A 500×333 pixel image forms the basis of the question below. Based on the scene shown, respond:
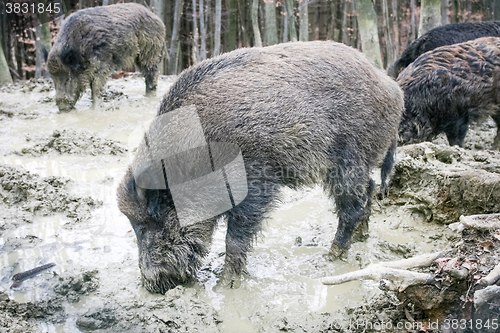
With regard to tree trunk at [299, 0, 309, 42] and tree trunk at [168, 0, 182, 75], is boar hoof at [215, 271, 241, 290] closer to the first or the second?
tree trunk at [299, 0, 309, 42]

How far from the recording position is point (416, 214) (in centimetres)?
359

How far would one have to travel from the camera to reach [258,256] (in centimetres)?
317

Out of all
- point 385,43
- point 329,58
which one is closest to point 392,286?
point 329,58

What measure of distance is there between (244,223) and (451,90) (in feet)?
9.93

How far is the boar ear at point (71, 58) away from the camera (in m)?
6.81

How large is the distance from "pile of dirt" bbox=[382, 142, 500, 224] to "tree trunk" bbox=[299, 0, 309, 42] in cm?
610

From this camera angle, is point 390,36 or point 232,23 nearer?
point 232,23

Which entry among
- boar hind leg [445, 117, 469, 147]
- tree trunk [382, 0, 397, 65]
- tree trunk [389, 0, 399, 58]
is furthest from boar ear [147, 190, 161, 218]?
tree trunk [382, 0, 397, 65]

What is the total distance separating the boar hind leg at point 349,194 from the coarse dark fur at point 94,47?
5.36 metres

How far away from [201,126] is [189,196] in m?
0.44

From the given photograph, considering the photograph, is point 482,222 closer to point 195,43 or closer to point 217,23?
point 217,23

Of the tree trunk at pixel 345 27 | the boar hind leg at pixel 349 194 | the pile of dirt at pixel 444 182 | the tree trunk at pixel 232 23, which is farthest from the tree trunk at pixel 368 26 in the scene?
the boar hind leg at pixel 349 194

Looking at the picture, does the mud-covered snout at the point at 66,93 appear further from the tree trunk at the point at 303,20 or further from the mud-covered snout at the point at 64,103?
the tree trunk at the point at 303,20

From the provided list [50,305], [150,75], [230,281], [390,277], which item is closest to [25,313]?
[50,305]
